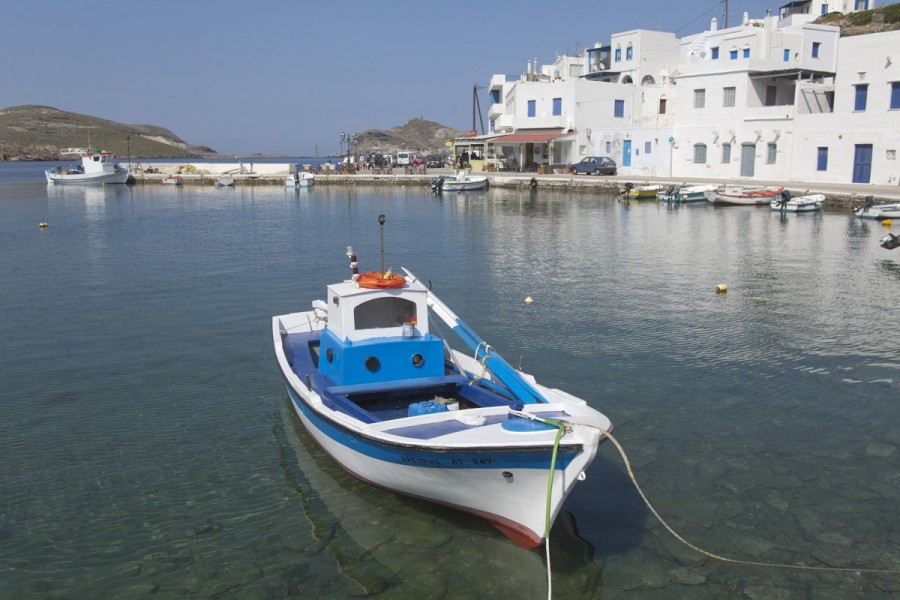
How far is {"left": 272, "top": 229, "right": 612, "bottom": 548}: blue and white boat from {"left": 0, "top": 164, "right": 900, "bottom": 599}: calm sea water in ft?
2.16

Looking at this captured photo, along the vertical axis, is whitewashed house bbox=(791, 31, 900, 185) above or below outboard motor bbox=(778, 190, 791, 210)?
above

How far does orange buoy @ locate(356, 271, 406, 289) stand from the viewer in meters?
10.4

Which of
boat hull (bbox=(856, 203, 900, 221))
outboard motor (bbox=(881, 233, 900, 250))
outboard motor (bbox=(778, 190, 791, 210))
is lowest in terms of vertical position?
outboard motor (bbox=(881, 233, 900, 250))

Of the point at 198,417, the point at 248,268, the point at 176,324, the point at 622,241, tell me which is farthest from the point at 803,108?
the point at 198,417

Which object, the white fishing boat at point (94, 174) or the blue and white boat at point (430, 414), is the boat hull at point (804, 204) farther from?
the white fishing boat at point (94, 174)

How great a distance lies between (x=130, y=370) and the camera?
47.0ft

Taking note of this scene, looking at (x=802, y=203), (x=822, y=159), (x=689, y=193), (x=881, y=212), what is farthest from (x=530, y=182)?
(x=881, y=212)

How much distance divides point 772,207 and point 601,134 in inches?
937

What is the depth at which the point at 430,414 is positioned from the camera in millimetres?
8602

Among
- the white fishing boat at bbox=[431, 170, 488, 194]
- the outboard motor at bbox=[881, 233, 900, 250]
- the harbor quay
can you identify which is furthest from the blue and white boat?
the white fishing boat at bbox=[431, 170, 488, 194]

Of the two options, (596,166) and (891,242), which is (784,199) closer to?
(891,242)

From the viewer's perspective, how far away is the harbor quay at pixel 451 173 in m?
41.0

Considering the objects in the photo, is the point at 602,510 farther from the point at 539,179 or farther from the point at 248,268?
the point at 539,179

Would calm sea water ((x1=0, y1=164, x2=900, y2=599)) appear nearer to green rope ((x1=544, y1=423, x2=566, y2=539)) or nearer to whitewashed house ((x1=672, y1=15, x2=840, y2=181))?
green rope ((x1=544, y1=423, x2=566, y2=539))
